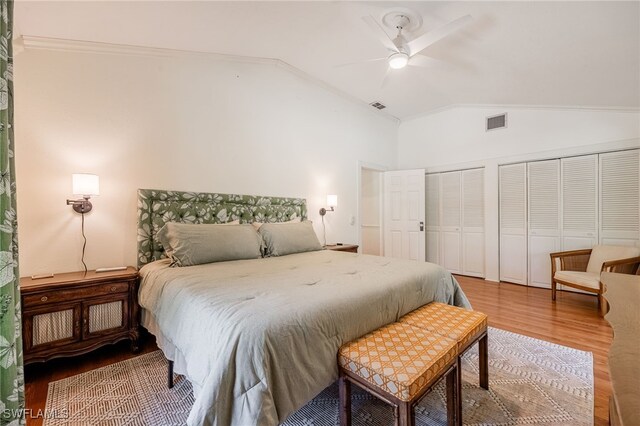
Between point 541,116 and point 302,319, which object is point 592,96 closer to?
point 541,116

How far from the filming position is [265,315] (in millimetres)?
1256

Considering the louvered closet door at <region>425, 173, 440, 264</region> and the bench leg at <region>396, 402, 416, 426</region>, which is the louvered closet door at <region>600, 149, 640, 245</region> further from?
the bench leg at <region>396, 402, 416, 426</region>

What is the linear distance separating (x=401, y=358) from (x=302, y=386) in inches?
19.3

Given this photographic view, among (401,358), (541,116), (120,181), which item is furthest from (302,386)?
(541,116)

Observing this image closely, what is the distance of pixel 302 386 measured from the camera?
48.9 inches

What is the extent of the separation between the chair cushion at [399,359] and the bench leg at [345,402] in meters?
0.09

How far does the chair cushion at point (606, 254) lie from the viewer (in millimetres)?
3356

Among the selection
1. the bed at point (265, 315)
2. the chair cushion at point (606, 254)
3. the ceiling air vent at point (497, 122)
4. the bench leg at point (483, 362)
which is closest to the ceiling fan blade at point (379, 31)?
the bed at point (265, 315)

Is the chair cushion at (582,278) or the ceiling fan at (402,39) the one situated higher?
the ceiling fan at (402,39)

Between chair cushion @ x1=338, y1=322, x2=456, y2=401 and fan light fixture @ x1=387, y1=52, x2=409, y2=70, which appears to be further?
fan light fixture @ x1=387, y1=52, x2=409, y2=70

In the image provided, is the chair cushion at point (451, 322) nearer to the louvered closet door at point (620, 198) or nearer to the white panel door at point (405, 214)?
the white panel door at point (405, 214)

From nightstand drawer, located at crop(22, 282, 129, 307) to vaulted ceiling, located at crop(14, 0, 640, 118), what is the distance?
2.11 m

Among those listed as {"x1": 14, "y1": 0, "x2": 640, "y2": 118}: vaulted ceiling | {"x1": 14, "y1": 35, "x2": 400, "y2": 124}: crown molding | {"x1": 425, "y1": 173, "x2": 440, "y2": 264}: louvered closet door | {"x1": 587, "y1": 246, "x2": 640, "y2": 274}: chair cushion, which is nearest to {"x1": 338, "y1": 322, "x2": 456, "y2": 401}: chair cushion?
{"x1": 14, "y1": 0, "x2": 640, "y2": 118}: vaulted ceiling

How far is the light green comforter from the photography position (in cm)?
111
